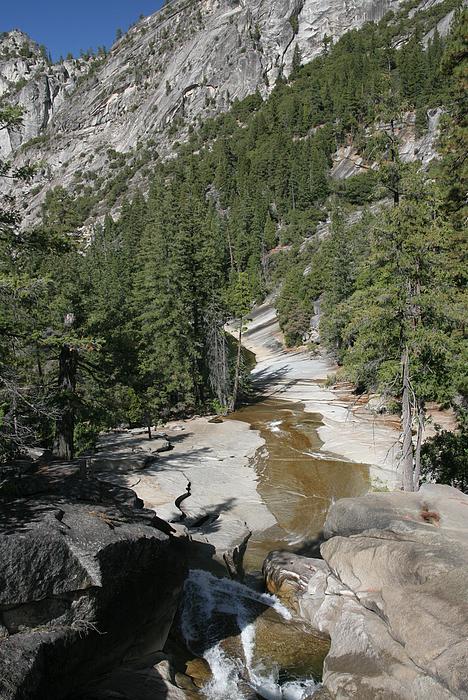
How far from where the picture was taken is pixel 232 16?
530ft

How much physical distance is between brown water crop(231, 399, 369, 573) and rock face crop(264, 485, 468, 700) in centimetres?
249

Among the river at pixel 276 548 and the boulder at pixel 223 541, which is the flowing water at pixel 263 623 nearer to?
the river at pixel 276 548

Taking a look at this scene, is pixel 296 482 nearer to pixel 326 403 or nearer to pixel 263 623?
pixel 263 623

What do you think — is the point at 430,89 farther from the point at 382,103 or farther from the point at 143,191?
the point at 382,103

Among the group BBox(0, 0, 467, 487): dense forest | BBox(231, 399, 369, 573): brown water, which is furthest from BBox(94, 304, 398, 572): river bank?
BBox(0, 0, 467, 487): dense forest

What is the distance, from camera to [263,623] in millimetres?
10836

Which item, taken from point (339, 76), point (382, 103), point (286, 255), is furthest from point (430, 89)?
point (382, 103)

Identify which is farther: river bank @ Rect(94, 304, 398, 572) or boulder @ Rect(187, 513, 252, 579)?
river bank @ Rect(94, 304, 398, 572)

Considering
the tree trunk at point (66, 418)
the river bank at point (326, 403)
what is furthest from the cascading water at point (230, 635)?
the river bank at point (326, 403)

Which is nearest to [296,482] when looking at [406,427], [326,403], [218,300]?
[406,427]

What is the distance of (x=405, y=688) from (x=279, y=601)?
4833 millimetres

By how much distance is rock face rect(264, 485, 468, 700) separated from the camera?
7062 mm

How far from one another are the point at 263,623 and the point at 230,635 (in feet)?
2.85

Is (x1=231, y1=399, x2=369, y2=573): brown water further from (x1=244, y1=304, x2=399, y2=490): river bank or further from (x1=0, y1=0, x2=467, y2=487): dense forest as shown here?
(x1=0, y1=0, x2=467, y2=487): dense forest
